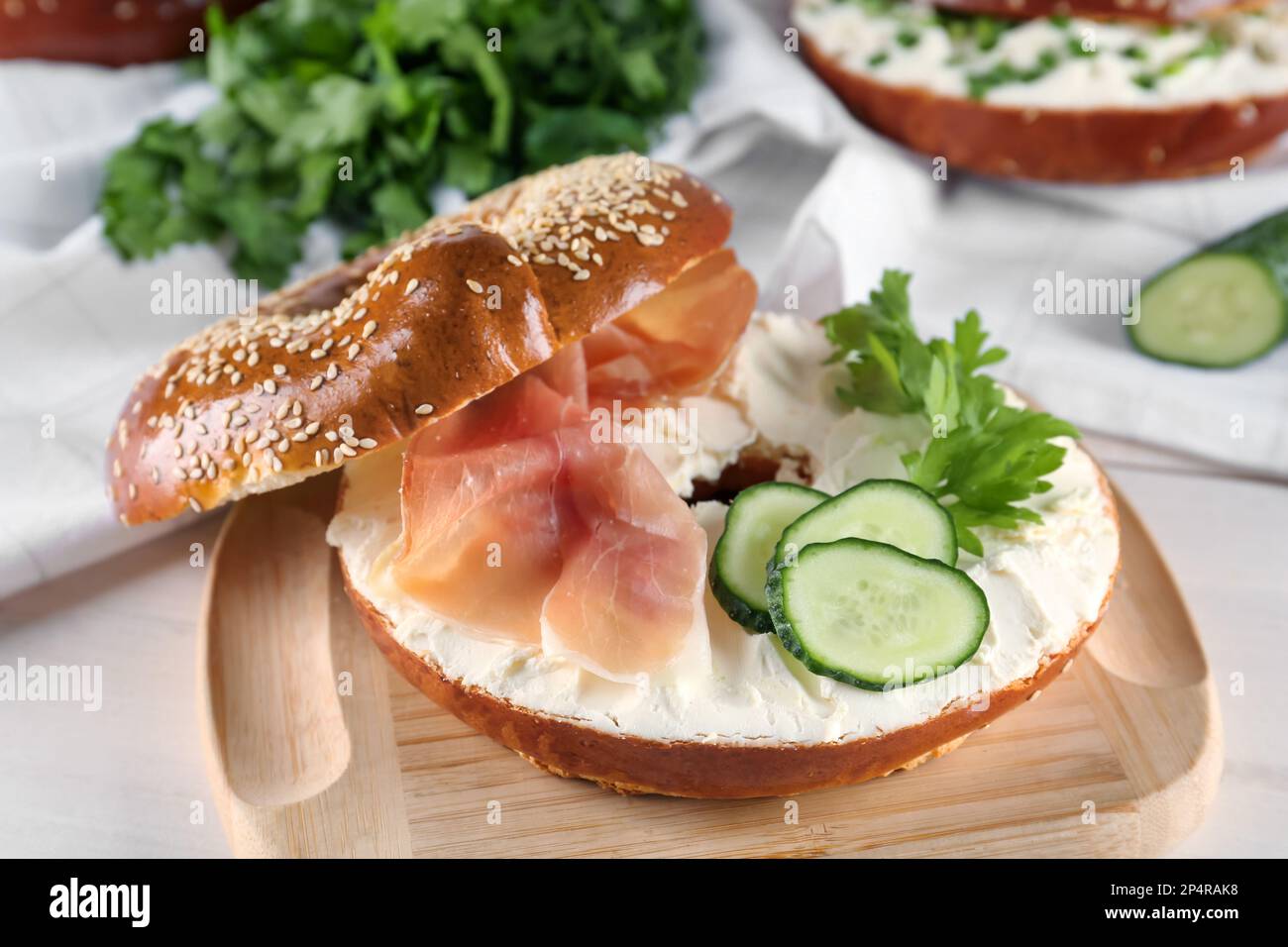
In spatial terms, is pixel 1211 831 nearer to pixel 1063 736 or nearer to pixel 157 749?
pixel 1063 736

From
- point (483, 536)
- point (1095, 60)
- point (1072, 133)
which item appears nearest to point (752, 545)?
point (483, 536)

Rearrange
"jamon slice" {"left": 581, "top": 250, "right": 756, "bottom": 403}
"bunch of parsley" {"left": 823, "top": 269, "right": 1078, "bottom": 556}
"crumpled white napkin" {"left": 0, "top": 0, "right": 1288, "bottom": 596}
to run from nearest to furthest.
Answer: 1. "bunch of parsley" {"left": 823, "top": 269, "right": 1078, "bottom": 556}
2. "jamon slice" {"left": 581, "top": 250, "right": 756, "bottom": 403}
3. "crumpled white napkin" {"left": 0, "top": 0, "right": 1288, "bottom": 596}

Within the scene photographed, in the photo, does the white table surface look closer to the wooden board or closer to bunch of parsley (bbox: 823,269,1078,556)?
the wooden board

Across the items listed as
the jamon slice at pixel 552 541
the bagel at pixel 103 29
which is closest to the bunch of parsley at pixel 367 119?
the bagel at pixel 103 29

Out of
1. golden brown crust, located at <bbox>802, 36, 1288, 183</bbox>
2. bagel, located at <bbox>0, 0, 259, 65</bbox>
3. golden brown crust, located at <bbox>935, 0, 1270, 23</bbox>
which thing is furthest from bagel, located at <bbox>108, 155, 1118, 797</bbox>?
bagel, located at <bbox>0, 0, 259, 65</bbox>

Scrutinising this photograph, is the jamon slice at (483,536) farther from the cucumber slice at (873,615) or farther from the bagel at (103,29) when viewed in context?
the bagel at (103,29)

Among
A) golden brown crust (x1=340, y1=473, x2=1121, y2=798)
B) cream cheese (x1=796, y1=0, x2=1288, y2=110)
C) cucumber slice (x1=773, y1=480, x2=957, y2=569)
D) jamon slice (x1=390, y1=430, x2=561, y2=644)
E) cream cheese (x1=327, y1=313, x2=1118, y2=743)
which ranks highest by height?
cream cheese (x1=796, y1=0, x2=1288, y2=110)
